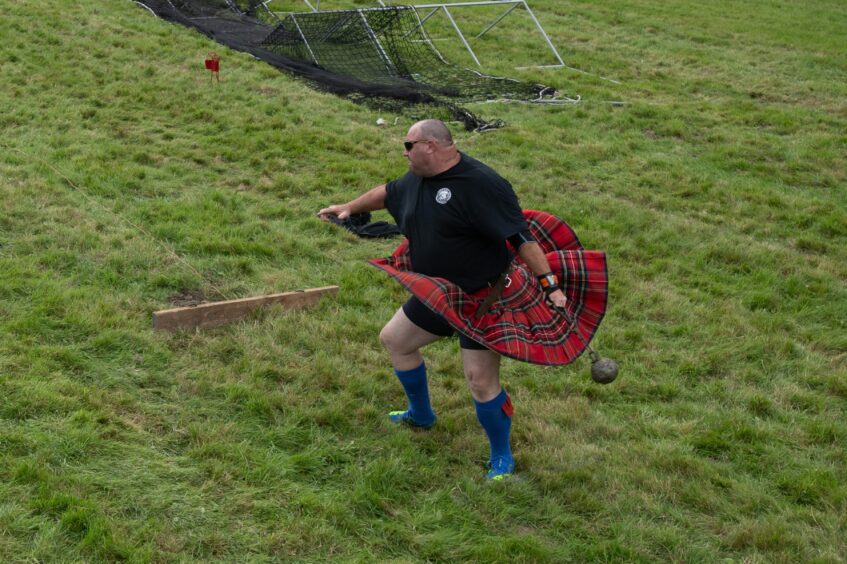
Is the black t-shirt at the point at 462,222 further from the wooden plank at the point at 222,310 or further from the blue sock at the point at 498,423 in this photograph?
the wooden plank at the point at 222,310

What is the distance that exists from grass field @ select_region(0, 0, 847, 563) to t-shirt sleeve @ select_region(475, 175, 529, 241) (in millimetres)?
1143

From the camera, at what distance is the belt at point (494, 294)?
4.11 m

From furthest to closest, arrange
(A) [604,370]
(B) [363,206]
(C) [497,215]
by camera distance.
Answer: (B) [363,206]
(A) [604,370]
(C) [497,215]

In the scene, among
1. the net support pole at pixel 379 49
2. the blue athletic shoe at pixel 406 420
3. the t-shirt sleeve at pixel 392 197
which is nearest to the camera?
the t-shirt sleeve at pixel 392 197

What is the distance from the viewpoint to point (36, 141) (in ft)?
27.4

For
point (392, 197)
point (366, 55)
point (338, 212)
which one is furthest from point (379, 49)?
point (392, 197)

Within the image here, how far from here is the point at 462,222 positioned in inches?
159

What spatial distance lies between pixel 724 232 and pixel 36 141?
231 inches

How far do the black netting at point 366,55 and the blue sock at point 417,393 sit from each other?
5736 mm

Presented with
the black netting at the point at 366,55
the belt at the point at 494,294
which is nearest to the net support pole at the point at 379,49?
the black netting at the point at 366,55

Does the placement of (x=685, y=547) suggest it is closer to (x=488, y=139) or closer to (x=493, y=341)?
Result: (x=493, y=341)

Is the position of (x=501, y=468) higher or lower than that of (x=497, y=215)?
lower

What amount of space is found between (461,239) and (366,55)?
9.04 meters

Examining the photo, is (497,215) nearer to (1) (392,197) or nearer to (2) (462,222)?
Answer: (2) (462,222)
